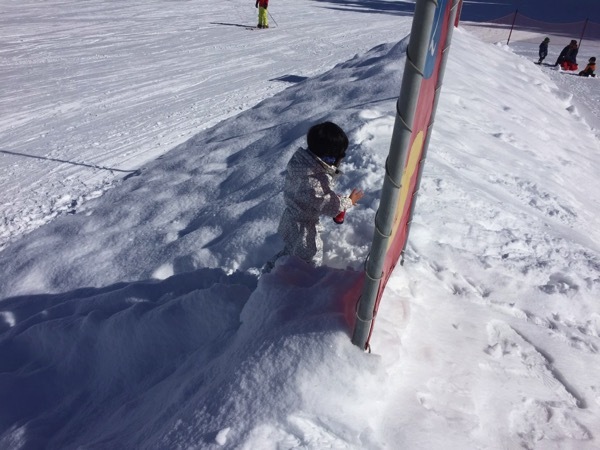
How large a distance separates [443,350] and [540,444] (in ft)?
1.84

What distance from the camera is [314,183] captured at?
2.47 meters

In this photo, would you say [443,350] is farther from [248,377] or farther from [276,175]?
[276,175]

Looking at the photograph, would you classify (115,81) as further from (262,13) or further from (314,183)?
(314,183)

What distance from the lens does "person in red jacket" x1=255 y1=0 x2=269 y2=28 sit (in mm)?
14922

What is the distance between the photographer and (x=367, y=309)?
196cm

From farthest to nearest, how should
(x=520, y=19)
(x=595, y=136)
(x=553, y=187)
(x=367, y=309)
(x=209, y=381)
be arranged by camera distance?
(x=520, y=19)
(x=595, y=136)
(x=553, y=187)
(x=209, y=381)
(x=367, y=309)

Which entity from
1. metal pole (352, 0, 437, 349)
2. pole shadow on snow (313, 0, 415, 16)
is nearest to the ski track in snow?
pole shadow on snow (313, 0, 415, 16)

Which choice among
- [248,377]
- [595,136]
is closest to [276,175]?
[248,377]

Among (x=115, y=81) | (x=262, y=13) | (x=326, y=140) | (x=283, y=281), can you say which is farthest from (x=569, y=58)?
(x=283, y=281)

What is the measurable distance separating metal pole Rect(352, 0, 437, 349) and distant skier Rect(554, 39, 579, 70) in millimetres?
14478

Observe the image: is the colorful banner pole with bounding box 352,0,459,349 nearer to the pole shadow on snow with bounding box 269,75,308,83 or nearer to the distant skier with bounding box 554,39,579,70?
the pole shadow on snow with bounding box 269,75,308,83

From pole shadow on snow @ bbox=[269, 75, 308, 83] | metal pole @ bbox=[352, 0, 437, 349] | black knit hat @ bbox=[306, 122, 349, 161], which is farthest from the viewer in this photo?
pole shadow on snow @ bbox=[269, 75, 308, 83]

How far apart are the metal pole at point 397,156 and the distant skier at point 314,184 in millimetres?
688

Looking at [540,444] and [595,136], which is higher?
[540,444]
